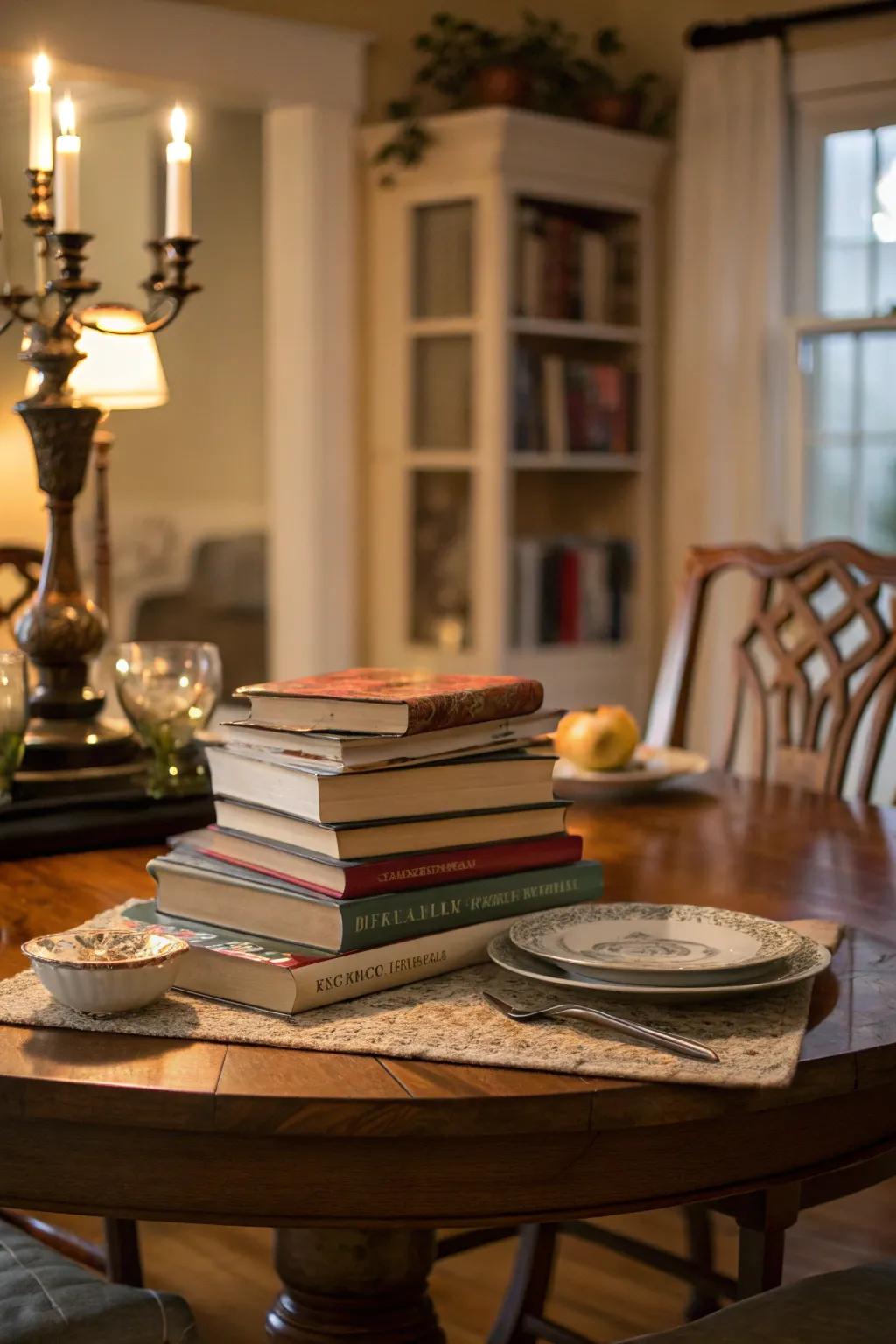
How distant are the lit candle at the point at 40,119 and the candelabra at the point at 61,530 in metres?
0.02

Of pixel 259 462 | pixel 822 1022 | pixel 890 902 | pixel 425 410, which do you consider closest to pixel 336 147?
pixel 425 410

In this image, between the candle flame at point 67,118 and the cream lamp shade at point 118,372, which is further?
the cream lamp shade at point 118,372

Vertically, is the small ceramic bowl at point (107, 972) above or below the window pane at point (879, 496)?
below

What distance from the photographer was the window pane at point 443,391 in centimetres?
397

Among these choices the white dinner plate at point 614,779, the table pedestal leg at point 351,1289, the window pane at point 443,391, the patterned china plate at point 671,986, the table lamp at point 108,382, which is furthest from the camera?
the window pane at point 443,391

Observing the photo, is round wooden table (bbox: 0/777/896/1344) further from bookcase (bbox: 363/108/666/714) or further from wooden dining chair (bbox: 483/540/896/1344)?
bookcase (bbox: 363/108/666/714)

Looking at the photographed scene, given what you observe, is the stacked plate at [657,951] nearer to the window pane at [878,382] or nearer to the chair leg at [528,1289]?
the chair leg at [528,1289]

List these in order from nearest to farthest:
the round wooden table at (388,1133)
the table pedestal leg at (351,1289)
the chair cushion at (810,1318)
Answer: the round wooden table at (388,1133), the chair cushion at (810,1318), the table pedestal leg at (351,1289)

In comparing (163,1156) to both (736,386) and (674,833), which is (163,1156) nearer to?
(674,833)

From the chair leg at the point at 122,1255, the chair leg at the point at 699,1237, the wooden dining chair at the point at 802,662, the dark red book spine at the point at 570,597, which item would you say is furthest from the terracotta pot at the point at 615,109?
the chair leg at the point at 122,1255

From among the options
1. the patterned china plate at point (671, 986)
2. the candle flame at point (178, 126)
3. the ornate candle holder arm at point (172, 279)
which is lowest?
the patterned china plate at point (671, 986)

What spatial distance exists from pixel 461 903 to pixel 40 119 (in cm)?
104

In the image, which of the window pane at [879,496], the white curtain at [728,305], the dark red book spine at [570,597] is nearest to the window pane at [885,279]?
the white curtain at [728,305]

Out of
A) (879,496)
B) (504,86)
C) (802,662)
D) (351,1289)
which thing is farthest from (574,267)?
(351,1289)
